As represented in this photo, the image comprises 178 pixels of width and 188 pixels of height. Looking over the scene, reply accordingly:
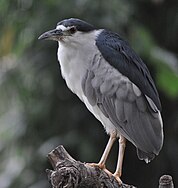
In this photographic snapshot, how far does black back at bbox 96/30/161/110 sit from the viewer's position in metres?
4.38

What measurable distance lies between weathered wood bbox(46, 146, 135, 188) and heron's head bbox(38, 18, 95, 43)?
89cm

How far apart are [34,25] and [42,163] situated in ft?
4.10

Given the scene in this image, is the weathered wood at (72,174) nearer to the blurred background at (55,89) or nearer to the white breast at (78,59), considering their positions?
the white breast at (78,59)

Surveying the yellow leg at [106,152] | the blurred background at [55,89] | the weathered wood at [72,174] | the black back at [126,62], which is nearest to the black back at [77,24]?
the black back at [126,62]

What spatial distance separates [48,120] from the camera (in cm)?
657

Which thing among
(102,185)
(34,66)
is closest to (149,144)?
(102,185)

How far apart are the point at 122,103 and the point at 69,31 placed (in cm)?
57

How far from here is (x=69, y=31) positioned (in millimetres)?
4352

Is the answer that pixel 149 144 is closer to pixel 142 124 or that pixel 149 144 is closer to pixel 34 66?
pixel 142 124

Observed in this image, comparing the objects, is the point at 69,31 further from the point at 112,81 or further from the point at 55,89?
the point at 55,89

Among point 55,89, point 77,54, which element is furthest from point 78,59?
point 55,89

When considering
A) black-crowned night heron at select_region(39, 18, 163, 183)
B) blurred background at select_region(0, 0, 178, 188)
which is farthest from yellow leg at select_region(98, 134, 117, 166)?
blurred background at select_region(0, 0, 178, 188)

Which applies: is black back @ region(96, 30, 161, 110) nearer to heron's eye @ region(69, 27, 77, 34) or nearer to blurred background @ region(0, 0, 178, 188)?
heron's eye @ region(69, 27, 77, 34)

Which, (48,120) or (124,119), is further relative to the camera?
(48,120)
